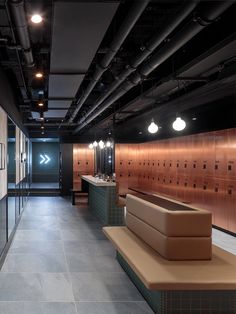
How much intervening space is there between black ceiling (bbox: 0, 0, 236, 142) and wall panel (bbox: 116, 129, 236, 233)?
1.75ft

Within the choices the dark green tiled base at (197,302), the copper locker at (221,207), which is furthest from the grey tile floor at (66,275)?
the dark green tiled base at (197,302)

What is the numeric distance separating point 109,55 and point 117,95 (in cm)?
229

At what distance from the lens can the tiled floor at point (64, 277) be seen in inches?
144

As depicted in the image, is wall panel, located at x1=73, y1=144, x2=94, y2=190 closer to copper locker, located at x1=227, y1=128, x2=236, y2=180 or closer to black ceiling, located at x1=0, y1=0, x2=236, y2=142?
black ceiling, located at x1=0, y1=0, x2=236, y2=142

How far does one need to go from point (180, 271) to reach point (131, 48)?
3213 mm

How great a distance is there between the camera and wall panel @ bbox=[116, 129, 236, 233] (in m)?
7.25

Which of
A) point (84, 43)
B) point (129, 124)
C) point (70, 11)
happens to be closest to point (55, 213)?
point (129, 124)

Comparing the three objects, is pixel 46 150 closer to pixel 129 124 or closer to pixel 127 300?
pixel 129 124

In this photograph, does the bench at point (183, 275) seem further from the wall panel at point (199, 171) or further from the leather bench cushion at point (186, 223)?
the wall panel at point (199, 171)

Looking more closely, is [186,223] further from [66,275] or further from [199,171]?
[199,171]

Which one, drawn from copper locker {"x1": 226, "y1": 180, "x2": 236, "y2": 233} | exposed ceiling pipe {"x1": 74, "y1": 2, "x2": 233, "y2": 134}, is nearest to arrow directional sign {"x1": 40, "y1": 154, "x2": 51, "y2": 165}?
copper locker {"x1": 226, "y1": 180, "x2": 236, "y2": 233}

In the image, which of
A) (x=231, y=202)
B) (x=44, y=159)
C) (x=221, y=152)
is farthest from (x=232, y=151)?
(x=44, y=159)

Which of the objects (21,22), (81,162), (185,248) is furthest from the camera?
(81,162)

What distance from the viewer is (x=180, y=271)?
10.3ft
